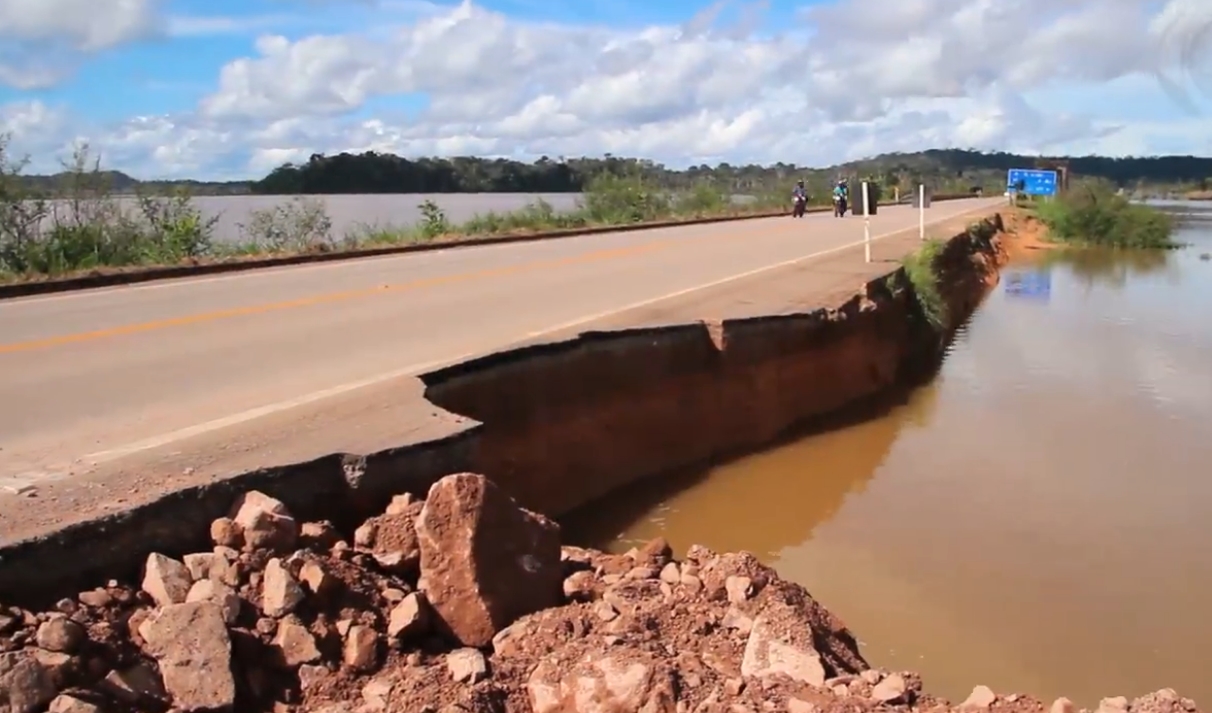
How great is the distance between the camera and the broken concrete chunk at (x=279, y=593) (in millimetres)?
4352

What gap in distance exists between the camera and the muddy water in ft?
23.1

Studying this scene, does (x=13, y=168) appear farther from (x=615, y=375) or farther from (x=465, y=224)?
(x=465, y=224)

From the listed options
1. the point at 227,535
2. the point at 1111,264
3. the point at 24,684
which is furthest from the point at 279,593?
the point at 1111,264

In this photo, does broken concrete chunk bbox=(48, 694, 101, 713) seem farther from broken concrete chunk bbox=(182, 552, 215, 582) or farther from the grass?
the grass

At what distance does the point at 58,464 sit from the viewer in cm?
574

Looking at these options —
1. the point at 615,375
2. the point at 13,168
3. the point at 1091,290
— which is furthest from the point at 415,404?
the point at 1091,290

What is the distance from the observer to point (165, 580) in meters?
4.38

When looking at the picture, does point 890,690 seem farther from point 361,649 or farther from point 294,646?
point 294,646

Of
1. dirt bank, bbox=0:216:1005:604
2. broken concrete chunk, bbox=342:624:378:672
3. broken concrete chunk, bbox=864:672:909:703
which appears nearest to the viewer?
broken concrete chunk, bbox=342:624:378:672

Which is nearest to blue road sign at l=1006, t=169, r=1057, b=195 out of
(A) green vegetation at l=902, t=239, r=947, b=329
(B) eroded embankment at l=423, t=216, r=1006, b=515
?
(A) green vegetation at l=902, t=239, r=947, b=329

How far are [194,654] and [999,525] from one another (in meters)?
6.94

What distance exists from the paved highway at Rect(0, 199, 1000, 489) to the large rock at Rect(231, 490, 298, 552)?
1.24m

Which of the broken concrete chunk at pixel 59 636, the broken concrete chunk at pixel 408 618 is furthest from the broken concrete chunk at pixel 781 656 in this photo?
the broken concrete chunk at pixel 59 636

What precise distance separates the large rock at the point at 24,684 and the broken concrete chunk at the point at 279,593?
0.84m
